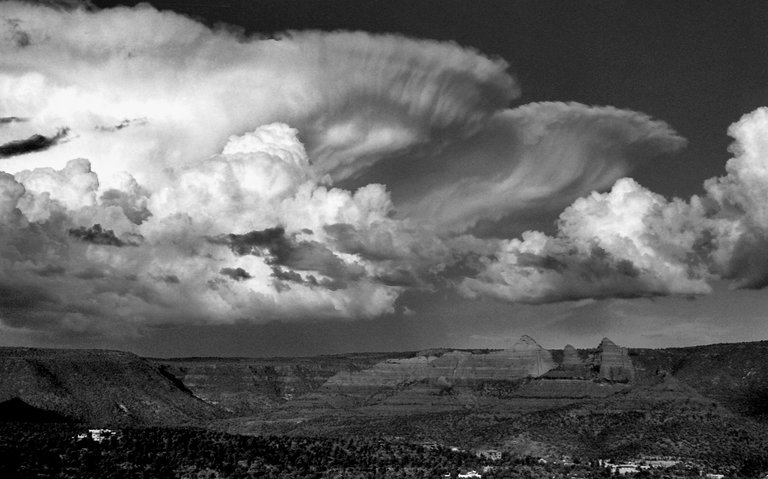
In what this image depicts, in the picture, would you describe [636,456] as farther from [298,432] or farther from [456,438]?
[298,432]

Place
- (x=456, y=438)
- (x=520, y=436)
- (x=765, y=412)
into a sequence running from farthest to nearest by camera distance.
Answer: (x=765, y=412) < (x=456, y=438) < (x=520, y=436)

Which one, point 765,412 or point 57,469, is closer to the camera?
point 57,469

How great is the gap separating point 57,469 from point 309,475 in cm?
2719

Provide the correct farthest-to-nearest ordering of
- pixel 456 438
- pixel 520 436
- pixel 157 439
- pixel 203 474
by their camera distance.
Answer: pixel 456 438
pixel 520 436
pixel 157 439
pixel 203 474

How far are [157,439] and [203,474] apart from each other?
59.9 ft

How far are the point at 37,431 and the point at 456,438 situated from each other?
70.8 m

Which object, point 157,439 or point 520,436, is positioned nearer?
point 157,439

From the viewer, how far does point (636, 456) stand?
468ft

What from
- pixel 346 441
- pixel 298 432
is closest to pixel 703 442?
pixel 346 441

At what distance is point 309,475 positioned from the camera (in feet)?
361

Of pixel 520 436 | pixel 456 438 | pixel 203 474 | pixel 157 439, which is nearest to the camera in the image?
pixel 203 474

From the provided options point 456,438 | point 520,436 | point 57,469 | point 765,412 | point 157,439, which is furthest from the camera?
point 765,412

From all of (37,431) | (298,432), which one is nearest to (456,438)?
(298,432)

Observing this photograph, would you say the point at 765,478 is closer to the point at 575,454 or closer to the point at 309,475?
the point at 575,454
